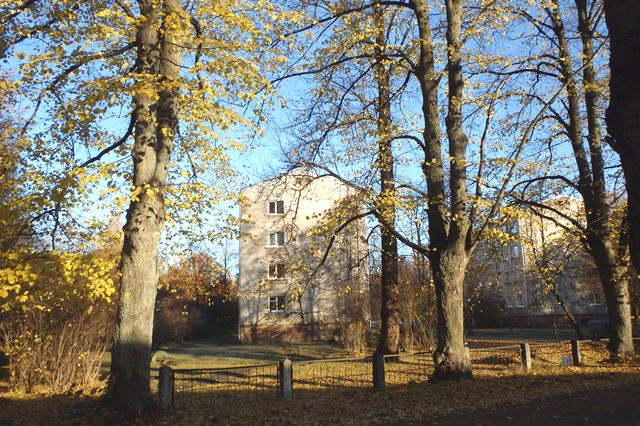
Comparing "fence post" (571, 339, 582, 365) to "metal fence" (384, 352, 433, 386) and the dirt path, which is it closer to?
"metal fence" (384, 352, 433, 386)

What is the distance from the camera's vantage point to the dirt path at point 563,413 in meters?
7.00

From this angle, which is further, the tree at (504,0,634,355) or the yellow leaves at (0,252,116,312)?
the tree at (504,0,634,355)

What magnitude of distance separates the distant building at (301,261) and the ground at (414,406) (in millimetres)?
2411

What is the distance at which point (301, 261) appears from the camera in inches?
501

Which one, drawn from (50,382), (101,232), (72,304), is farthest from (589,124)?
(50,382)

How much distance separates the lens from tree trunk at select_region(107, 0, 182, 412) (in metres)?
7.27

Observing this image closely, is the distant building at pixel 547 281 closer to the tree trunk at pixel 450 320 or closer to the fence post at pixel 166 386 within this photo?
the tree trunk at pixel 450 320

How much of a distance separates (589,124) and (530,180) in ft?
11.0

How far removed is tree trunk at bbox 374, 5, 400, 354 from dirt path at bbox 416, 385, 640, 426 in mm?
4468

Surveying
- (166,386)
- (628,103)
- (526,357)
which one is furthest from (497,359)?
(628,103)

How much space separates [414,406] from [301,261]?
547 centimetres

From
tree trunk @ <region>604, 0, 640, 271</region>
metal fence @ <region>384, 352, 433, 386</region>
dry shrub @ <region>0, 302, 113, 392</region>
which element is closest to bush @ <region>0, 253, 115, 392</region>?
dry shrub @ <region>0, 302, 113, 392</region>

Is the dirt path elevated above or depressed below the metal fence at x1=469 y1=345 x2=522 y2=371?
above

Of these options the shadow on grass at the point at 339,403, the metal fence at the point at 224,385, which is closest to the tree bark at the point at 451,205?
the shadow on grass at the point at 339,403
